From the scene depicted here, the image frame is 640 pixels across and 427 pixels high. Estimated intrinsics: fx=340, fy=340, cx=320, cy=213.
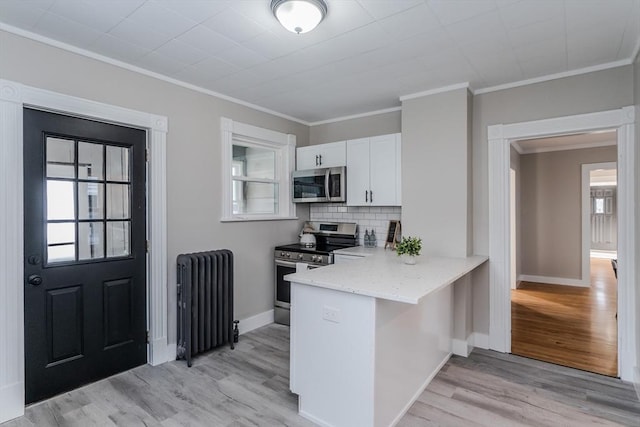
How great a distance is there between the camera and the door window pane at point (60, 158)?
247 cm

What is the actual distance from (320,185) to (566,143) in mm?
4699

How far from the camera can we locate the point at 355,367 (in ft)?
6.61

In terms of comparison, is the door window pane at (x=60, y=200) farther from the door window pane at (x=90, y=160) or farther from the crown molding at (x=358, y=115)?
the crown molding at (x=358, y=115)

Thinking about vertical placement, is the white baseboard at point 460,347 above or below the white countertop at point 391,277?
below

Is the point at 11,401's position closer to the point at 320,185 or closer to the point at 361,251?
the point at 361,251

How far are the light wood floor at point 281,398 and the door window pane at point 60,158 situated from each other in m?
1.64

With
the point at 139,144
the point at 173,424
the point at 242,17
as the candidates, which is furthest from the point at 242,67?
the point at 173,424

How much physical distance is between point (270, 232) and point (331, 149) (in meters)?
1.27

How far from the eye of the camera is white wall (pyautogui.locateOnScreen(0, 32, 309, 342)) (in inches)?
95.3

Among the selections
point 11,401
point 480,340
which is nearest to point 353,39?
point 480,340

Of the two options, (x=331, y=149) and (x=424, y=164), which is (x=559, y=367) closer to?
(x=424, y=164)

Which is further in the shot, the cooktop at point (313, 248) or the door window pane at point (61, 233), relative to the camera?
the cooktop at point (313, 248)

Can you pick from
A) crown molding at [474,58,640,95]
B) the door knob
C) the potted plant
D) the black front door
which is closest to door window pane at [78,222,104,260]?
the black front door

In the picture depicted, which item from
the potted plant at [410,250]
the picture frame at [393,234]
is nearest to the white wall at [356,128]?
the picture frame at [393,234]
